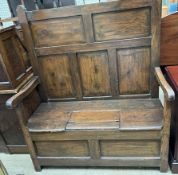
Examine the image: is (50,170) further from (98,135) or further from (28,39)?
(28,39)

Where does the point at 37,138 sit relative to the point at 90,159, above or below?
above

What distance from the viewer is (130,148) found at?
5.10 feet

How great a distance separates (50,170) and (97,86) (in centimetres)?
85

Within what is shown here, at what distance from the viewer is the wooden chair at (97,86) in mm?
1501

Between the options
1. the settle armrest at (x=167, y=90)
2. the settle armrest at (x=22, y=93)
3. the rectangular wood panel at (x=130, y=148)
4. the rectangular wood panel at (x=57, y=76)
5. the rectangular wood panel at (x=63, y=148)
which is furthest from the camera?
the rectangular wood panel at (x=57, y=76)

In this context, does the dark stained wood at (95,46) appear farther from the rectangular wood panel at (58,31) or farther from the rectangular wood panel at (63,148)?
the rectangular wood panel at (63,148)

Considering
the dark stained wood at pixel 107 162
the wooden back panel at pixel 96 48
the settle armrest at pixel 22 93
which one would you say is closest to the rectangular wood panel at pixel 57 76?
the wooden back panel at pixel 96 48

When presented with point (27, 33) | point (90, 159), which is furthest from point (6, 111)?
point (90, 159)

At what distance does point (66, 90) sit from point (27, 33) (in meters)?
0.60

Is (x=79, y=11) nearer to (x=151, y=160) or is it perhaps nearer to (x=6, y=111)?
(x=6, y=111)

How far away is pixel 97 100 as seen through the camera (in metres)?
1.85

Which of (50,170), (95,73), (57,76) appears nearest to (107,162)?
(50,170)

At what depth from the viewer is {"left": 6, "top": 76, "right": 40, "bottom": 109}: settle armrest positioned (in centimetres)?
140

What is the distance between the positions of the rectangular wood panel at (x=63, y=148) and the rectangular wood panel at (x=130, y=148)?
0.52 ft
